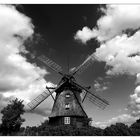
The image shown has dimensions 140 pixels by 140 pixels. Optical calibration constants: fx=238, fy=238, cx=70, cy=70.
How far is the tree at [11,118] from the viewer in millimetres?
28734

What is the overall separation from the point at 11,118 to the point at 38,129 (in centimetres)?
365

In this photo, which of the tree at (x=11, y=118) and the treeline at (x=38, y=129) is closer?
the treeline at (x=38, y=129)

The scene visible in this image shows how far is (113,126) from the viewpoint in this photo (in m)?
26.4

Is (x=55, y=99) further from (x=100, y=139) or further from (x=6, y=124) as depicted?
(x=100, y=139)

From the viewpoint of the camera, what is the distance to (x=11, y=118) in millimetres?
28969

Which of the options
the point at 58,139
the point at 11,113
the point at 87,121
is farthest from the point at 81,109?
the point at 58,139

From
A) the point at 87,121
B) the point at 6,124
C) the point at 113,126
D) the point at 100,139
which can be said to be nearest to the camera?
the point at 100,139

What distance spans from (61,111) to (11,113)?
6.21 m

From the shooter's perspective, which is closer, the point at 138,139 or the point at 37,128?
the point at 138,139

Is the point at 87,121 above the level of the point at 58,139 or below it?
above

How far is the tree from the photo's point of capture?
28734 mm

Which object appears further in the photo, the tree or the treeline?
the tree

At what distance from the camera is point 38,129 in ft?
98.1

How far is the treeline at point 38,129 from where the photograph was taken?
26.5 meters
